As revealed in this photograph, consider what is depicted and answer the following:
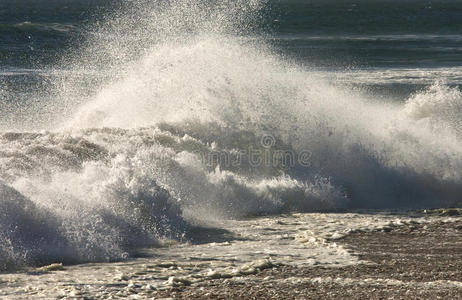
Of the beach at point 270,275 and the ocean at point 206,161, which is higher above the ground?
the ocean at point 206,161

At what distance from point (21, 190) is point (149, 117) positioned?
5.20 metres

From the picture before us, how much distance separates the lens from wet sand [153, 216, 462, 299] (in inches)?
286

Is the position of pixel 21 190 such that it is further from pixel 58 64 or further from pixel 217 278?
pixel 58 64

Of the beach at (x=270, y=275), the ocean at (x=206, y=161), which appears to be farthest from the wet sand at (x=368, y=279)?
the ocean at (x=206, y=161)

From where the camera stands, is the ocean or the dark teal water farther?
the dark teal water

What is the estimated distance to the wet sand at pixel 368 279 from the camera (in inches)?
286

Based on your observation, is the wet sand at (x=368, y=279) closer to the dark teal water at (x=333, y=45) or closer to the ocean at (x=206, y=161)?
the ocean at (x=206, y=161)

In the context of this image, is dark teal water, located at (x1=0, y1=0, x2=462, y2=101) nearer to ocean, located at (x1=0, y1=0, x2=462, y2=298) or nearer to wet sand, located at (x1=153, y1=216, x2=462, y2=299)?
ocean, located at (x1=0, y1=0, x2=462, y2=298)

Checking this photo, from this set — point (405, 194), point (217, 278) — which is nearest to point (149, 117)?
point (405, 194)

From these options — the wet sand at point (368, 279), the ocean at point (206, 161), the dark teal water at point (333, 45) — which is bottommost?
the wet sand at point (368, 279)

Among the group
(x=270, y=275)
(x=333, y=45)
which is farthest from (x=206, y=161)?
(x=333, y=45)

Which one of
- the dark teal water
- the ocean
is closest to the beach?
the ocean

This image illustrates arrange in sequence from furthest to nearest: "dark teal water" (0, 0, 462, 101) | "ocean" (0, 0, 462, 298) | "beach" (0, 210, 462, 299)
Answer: "dark teal water" (0, 0, 462, 101) → "ocean" (0, 0, 462, 298) → "beach" (0, 210, 462, 299)

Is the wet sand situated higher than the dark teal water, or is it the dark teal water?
the dark teal water
